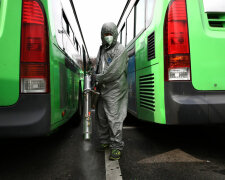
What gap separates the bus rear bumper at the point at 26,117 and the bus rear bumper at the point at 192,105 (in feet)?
4.09

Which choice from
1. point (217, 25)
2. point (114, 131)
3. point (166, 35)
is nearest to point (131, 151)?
point (114, 131)

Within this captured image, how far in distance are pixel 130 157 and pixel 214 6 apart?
6.61 ft

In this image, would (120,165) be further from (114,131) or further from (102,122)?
(102,122)

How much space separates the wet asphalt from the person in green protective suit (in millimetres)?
265

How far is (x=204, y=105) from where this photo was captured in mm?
2084

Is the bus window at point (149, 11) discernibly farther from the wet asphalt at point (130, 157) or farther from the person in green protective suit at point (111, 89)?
the wet asphalt at point (130, 157)

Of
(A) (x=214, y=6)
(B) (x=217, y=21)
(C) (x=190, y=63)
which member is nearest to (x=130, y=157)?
(C) (x=190, y=63)

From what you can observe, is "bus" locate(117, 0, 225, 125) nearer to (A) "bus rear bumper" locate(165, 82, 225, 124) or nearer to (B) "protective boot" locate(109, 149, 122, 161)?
(A) "bus rear bumper" locate(165, 82, 225, 124)

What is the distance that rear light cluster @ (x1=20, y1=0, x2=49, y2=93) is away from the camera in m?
1.82

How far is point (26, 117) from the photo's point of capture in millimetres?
1797

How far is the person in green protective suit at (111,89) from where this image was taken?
2609mm

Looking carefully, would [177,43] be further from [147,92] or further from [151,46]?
[147,92]

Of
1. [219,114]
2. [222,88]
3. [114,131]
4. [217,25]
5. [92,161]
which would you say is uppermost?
[217,25]

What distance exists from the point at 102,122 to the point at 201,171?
135cm
